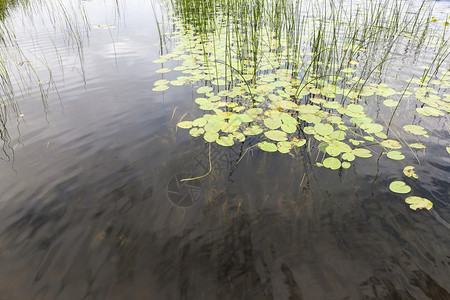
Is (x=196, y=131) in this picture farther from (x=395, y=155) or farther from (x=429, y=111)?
(x=429, y=111)

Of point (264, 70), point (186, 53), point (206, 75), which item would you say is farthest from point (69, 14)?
point (264, 70)

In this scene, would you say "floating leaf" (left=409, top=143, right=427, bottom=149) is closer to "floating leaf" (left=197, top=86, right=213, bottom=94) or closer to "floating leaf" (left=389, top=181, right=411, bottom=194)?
"floating leaf" (left=389, top=181, right=411, bottom=194)

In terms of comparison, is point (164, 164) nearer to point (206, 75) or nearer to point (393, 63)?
point (206, 75)

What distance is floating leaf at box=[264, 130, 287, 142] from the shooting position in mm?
1773

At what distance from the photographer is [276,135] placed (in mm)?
1808

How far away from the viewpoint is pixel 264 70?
2.84 meters

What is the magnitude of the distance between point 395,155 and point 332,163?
0.47m

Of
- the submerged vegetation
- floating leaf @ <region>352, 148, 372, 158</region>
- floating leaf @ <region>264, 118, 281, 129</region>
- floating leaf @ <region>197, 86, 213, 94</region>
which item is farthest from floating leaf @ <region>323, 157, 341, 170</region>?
floating leaf @ <region>197, 86, 213, 94</region>

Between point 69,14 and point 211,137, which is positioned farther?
point 69,14

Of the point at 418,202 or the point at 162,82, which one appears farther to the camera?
the point at 162,82

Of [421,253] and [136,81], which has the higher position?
[136,81]

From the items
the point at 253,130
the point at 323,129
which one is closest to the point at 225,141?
Result: the point at 253,130

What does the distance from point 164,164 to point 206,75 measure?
1.57 m

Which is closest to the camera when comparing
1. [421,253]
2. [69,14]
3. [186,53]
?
[421,253]
